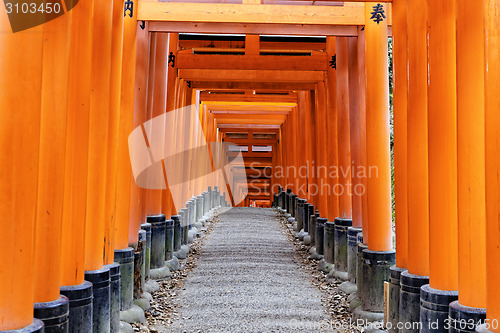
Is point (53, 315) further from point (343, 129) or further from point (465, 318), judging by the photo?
point (343, 129)

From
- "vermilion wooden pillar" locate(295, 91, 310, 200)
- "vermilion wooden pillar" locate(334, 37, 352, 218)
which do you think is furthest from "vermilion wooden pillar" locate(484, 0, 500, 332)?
"vermilion wooden pillar" locate(295, 91, 310, 200)

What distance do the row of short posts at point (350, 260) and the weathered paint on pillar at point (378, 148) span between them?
23 cm

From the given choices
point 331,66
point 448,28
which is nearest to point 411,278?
point 448,28

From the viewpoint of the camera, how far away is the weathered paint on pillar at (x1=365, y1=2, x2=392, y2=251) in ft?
17.7

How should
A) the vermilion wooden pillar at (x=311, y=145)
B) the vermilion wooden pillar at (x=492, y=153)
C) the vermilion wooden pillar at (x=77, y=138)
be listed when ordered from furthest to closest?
the vermilion wooden pillar at (x=311, y=145) < the vermilion wooden pillar at (x=77, y=138) < the vermilion wooden pillar at (x=492, y=153)

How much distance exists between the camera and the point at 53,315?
2.87 meters

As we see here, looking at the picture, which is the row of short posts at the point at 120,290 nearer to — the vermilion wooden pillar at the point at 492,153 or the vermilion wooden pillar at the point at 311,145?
the vermilion wooden pillar at the point at 492,153

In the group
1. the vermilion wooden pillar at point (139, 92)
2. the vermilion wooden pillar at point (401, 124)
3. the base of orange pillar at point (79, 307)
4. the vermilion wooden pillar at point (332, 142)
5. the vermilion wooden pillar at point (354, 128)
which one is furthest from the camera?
the vermilion wooden pillar at point (332, 142)

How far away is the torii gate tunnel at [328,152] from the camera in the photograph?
2479 millimetres

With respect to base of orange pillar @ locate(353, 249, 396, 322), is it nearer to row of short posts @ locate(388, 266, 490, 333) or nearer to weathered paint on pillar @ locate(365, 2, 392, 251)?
weathered paint on pillar @ locate(365, 2, 392, 251)

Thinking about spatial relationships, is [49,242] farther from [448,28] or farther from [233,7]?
[233,7]

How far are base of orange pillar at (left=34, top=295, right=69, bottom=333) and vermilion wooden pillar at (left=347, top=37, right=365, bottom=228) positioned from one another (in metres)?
4.76

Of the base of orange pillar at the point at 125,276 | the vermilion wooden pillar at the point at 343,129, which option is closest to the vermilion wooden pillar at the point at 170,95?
the vermilion wooden pillar at the point at 343,129

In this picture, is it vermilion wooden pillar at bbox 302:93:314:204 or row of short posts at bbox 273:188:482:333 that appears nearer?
row of short posts at bbox 273:188:482:333
